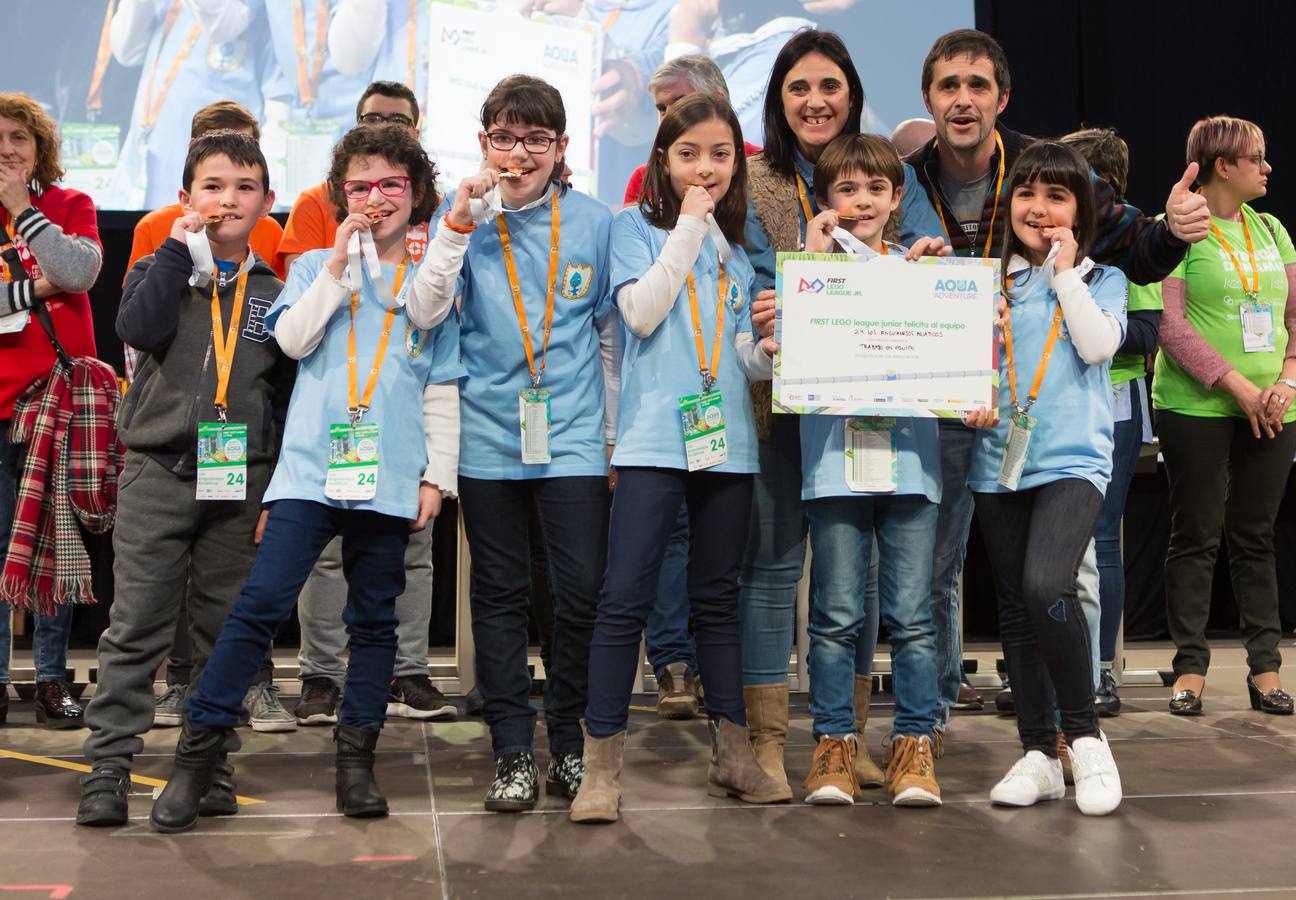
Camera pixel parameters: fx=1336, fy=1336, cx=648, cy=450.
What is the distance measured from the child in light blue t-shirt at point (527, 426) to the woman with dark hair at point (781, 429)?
1.26 feet

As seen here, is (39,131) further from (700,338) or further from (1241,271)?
(1241,271)

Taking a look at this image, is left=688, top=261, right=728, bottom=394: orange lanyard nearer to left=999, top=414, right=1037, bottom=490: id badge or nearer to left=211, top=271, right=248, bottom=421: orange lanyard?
left=999, top=414, right=1037, bottom=490: id badge

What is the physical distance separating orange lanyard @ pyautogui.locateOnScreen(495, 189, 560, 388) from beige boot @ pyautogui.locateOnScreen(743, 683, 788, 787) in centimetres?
88

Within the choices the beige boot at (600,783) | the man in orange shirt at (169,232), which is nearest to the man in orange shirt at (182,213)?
the man in orange shirt at (169,232)

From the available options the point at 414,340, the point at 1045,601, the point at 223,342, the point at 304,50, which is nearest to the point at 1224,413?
the point at 1045,601

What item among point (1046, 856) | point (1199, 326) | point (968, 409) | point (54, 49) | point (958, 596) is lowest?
point (1046, 856)

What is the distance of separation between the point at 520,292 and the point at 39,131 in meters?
1.77

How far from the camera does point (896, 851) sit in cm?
260

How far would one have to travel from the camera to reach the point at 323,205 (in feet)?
13.4

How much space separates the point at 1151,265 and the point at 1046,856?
5.16 ft

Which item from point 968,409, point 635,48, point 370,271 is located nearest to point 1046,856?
point 968,409

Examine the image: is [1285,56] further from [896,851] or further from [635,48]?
[896,851]

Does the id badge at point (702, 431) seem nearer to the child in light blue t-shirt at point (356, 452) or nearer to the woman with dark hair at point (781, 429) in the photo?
the woman with dark hair at point (781, 429)

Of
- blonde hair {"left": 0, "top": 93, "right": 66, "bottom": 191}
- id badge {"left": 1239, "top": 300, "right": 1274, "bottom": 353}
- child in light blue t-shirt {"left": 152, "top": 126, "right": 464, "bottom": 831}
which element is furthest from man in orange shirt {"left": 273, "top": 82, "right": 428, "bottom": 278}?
id badge {"left": 1239, "top": 300, "right": 1274, "bottom": 353}
